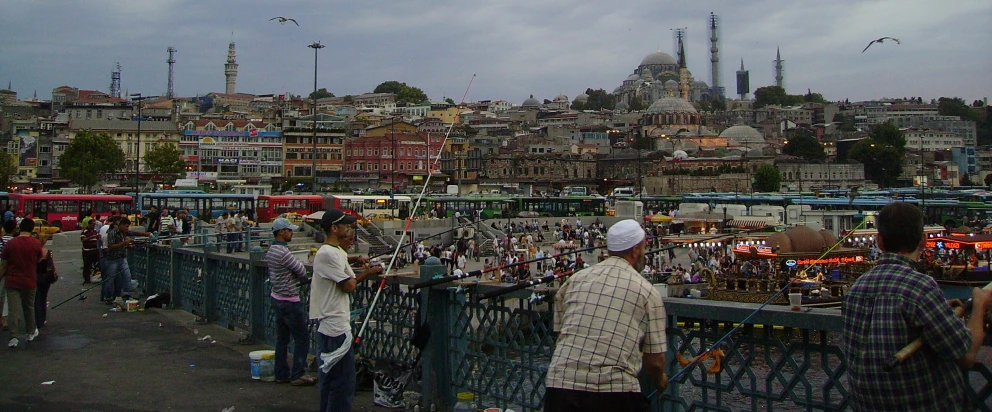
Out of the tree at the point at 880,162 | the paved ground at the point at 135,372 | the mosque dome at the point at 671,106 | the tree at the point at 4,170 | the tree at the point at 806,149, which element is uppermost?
the mosque dome at the point at 671,106

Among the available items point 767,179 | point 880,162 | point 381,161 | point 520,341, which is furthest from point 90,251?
point 880,162

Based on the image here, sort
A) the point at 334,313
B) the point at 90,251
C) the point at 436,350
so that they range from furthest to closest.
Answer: the point at 90,251
the point at 436,350
the point at 334,313

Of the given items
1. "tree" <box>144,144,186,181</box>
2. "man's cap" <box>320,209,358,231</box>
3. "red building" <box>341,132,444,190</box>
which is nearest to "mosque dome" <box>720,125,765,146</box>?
"red building" <box>341,132,444,190</box>

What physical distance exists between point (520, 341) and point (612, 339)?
1.41 meters

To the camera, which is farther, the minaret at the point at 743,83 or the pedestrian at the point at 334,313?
the minaret at the point at 743,83

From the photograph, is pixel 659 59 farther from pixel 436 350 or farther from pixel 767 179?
pixel 436 350

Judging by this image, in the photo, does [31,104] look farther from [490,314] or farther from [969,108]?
[969,108]

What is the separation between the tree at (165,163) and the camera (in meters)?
58.5

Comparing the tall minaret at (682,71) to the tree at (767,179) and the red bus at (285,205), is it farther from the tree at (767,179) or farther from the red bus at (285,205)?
the red bus at (285,205)

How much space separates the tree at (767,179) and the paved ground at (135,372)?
75.9 meters

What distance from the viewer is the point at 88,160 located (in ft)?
177

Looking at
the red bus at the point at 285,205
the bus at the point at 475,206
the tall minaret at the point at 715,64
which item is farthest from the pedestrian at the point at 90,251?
the tall minaret at the point at 715,64

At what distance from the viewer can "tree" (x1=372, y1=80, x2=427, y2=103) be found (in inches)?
5586

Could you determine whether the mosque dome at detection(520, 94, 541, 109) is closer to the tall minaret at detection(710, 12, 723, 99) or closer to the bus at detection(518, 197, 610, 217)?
the tall minaret at detection(710, 12, 723, 99)
